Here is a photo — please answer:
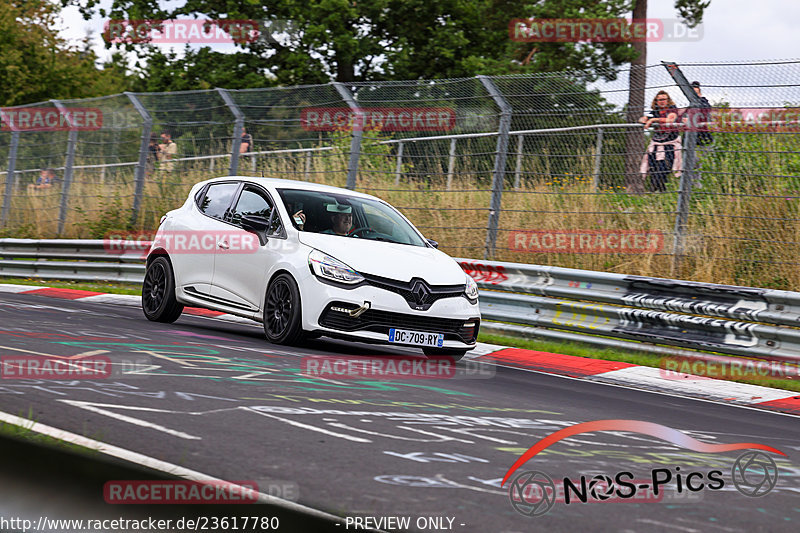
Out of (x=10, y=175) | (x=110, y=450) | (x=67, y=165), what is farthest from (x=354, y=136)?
(x=10, y=175)

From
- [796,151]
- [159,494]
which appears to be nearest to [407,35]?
[796,151]

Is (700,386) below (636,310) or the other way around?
below

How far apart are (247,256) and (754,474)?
19.9 feet

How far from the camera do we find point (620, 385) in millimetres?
9430

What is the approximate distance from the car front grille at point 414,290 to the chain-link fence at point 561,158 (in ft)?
12.8

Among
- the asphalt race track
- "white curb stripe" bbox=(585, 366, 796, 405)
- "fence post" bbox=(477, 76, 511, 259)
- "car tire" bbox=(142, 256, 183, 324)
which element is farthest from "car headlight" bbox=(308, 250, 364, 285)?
"fence post" bbox=(477, 76, 511, 259)

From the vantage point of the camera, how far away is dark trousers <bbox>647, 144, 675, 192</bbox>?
473 inches

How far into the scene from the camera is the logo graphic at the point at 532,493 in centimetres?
423

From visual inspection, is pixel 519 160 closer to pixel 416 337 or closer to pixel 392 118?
pixel 392 118

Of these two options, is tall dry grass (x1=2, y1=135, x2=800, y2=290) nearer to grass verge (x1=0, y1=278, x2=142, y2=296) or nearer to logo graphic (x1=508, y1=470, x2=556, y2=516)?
grass verge (x1=0, y1=278, x2=142, y2=296)

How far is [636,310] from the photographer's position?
11156 millimetres

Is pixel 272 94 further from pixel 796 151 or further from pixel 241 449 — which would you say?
pixel 241 449

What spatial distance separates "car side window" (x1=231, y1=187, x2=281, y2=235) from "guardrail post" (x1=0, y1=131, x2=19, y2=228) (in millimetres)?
15365

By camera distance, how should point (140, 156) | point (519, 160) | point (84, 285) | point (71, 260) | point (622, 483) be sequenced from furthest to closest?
point (140, 156), point (71, 260), point (84, 285), point (519, 160), point (622, 483)
